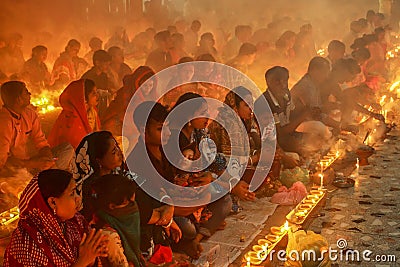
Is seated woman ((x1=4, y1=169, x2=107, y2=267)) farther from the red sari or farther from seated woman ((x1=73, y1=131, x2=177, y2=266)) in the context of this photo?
seated woman ((x1=73, y1=131, x2=177, y2=266))

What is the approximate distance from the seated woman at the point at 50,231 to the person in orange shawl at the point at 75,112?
318 centimetres

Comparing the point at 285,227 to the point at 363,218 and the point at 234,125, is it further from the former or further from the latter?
the point at 234,125

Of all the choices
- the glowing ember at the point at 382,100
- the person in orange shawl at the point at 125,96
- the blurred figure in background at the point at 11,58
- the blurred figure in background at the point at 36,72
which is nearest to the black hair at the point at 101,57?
the person in orange shawl at the point at 125,96

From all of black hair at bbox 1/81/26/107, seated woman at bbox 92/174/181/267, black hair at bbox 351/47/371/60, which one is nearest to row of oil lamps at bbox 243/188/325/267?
seated woman at bbox 92/174/181/267

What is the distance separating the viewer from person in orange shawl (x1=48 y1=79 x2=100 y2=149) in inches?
281

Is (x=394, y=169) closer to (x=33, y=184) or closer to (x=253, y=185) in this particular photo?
(x=253, y=185)

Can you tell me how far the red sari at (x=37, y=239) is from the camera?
383cm

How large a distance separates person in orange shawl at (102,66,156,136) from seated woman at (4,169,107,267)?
4.20 metres

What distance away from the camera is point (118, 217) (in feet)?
14.5

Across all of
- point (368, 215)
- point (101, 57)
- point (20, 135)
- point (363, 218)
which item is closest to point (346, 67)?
point (368, 215)

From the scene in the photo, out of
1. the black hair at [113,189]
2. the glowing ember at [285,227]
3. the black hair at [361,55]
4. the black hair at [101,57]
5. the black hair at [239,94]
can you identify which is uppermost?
the black hair at [101,57]

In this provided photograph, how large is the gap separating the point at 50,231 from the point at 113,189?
1.93ft

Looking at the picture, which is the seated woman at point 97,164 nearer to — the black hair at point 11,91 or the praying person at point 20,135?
the praying person at point 20,135

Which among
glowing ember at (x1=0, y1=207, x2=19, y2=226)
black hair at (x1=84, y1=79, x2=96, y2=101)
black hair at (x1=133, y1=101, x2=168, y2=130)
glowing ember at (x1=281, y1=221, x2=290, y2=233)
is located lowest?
glowing ember at (x1=281, y1=221, x2=290, y2=233)
